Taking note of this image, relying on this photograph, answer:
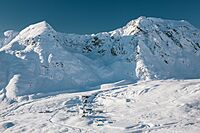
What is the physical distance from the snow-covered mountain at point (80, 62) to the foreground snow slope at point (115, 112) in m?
21.2

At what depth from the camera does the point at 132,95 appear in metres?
114

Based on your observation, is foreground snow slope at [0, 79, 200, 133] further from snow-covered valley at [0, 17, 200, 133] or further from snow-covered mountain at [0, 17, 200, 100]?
snow-covered mountain at [0, 17, 200, 100]

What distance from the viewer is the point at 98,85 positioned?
14562 centimetres

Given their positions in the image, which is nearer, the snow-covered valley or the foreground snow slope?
the foreground snow slope

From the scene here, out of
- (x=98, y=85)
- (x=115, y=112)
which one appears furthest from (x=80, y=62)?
(x=115, y=112)

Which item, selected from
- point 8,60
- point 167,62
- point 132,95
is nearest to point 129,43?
point 167,62

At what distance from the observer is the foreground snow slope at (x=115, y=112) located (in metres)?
74.5

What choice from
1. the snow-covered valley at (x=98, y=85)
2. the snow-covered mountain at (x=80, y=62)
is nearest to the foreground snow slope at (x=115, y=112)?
the snow-covered valley at (x=98, y=85)

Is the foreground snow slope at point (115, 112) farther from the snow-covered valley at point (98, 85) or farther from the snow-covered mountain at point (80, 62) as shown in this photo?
the snow-covered mountain at point (80, 62)

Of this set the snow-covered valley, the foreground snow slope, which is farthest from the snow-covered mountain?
the foreground snow slope

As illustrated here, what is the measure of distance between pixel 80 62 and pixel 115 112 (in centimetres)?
7875

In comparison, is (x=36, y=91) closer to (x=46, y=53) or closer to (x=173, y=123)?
(x=46, y=53)

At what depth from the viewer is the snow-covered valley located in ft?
267

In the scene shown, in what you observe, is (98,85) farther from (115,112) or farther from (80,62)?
(115,112)
